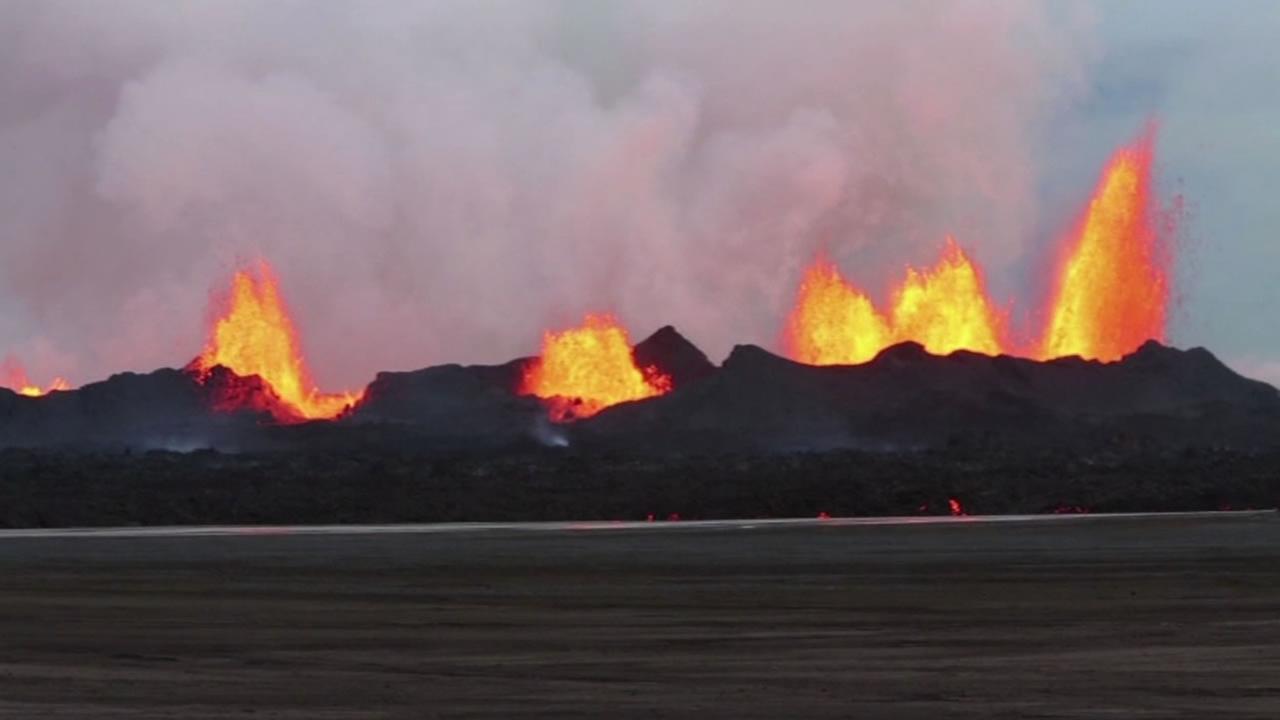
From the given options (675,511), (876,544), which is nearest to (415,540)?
(876,544)

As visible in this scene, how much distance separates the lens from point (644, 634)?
35.1 meters

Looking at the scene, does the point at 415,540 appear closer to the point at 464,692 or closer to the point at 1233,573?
the point at 1233,573

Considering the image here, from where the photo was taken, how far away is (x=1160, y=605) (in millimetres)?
41656

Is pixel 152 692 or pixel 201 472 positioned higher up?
pixel 201 472

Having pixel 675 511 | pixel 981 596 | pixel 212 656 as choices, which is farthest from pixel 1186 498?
pixel 212 656

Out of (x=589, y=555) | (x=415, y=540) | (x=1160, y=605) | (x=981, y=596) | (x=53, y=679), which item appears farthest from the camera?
(x=415, y=540)

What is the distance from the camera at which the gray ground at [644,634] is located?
997 inches

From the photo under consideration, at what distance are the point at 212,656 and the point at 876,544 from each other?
45.9 m

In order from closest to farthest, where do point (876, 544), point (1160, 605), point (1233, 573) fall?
point (1160, 605) → point (1233, 573) → point (876, 544)

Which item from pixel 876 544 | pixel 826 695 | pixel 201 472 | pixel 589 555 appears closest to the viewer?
pixel 826 695

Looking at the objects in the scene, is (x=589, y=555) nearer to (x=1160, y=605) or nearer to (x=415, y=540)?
(x=415, y=540)

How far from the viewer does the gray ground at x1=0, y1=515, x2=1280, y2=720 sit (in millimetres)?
25312

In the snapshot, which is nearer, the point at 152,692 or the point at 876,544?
the point at 152,692

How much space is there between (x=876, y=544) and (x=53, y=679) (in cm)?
4950
